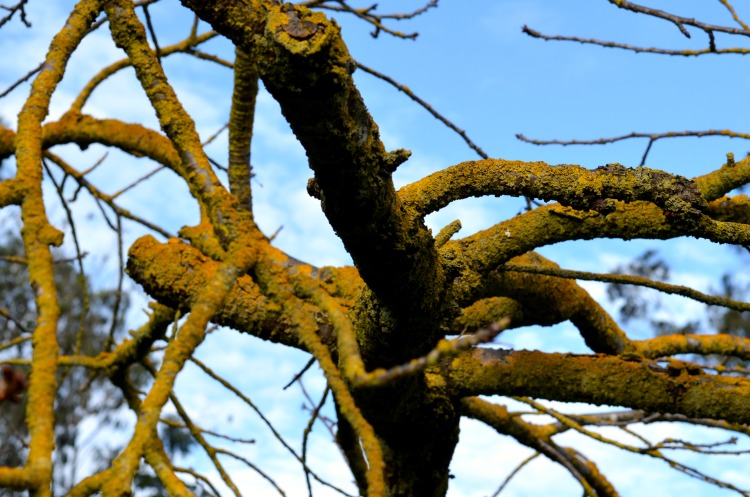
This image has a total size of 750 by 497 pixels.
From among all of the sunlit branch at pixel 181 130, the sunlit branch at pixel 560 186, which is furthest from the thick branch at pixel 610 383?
the sunlit branch at pixel 181 130

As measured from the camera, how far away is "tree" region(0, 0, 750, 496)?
3.32 feet

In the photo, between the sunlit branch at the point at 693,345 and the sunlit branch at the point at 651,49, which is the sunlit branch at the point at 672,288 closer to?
the sunlit branch at the point at 651,49

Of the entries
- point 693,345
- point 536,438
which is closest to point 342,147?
point 536,438

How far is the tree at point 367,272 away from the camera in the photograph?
101 cm

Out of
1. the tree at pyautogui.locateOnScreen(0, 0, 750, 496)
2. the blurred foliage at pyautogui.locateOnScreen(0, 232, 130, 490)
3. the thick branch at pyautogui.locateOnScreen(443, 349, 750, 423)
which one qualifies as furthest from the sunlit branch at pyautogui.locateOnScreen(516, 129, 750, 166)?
the blurred foliage at pyautogui.locateOnScreen(0, 232, 130, 490)

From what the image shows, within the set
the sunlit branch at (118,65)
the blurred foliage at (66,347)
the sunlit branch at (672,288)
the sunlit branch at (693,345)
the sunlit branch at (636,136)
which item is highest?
the blurred foliage at (66,347)

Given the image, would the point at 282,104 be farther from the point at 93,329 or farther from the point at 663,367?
the point at 93,329

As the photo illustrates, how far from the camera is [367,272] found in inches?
60.1

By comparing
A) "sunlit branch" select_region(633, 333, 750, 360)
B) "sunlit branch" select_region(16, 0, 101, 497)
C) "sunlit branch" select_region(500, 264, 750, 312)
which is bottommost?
"sunlit branch" select_region(16, 0, 101, 497)

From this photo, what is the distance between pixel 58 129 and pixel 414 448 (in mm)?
1758

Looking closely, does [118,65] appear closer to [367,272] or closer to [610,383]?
[367,272]

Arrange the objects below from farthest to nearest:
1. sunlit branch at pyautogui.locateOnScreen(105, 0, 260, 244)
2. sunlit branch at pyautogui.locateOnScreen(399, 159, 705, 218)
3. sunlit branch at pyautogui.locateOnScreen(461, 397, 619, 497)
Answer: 1. sunlit branch at pyautogui.locateOnScreen(461, 397, 619, 497)
2. sunlit branch at pyautogui.locateOnScreen(399, 159, 705, 218)
3. sunlit branch at pyautogui.locateOnScreen(105, 0, 260, 244)

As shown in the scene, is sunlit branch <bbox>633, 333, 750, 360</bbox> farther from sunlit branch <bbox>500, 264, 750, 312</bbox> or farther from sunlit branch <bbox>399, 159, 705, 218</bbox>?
sunlit branch <bbox>399, 159, 705, 218</bbox>

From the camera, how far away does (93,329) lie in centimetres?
1205
